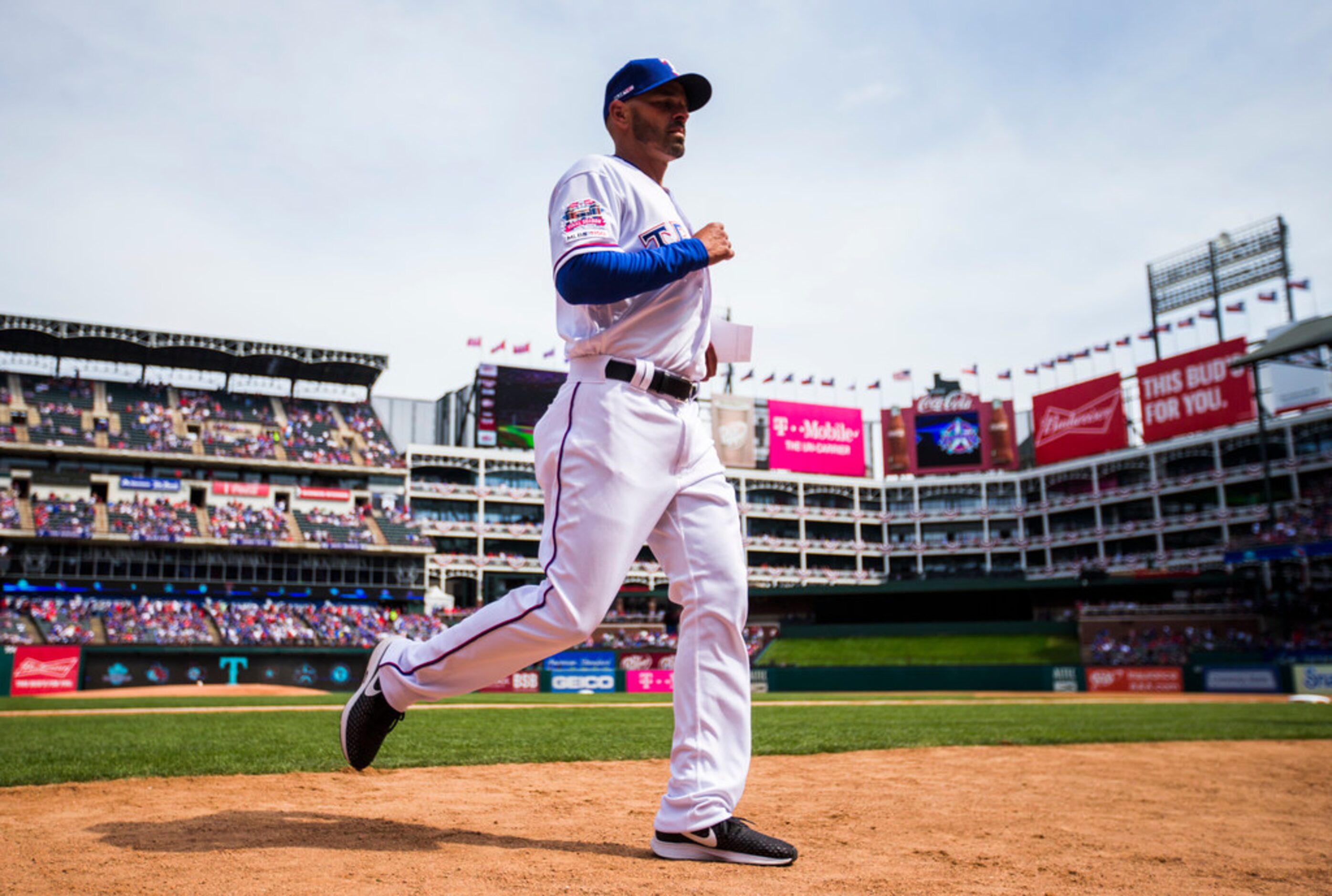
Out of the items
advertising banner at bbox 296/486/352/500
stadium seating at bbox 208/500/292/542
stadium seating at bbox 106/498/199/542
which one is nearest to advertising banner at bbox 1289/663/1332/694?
stadium seating at bbox 106/498/199/542

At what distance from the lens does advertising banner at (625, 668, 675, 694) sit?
3328 cm

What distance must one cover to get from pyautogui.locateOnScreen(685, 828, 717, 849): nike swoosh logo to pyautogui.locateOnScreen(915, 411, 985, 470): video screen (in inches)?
2034

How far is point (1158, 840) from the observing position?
359 centimetres

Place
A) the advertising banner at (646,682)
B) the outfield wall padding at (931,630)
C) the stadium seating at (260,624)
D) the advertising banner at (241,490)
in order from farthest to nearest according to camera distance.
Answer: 1. the advertising banner at (241,490)
2. the outfield wall padding at (931,630)
3. the stadium seating at (260,624)
4. the advertising banner at (646,682)

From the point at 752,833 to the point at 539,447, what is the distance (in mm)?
1391

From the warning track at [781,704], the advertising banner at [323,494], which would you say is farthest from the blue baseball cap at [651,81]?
the advertising banner at [323,494]

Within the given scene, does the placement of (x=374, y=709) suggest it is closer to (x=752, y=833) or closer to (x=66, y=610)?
(x=752, y=833)

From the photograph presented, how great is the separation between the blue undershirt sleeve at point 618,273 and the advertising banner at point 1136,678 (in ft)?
105

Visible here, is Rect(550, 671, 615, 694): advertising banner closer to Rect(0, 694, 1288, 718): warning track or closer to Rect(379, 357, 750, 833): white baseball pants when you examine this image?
Rect(0, 694, 1288, 718): warning track

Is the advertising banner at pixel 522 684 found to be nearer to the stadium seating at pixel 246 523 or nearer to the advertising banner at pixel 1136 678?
the stadium seating at pixel 246 523

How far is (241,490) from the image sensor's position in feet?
141

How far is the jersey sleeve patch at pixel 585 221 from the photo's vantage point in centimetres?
310

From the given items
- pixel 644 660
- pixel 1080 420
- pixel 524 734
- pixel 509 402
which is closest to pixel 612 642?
pixel 644 660

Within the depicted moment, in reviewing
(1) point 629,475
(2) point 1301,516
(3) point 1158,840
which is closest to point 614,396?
(1) point 629,475
